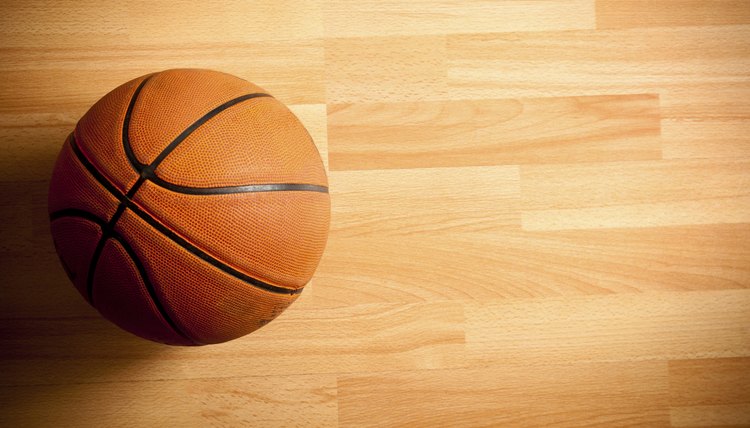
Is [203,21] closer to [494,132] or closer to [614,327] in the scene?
[494,132]

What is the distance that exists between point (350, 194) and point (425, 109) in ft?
0.90

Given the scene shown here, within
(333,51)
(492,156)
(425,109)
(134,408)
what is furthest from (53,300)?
(492,156)

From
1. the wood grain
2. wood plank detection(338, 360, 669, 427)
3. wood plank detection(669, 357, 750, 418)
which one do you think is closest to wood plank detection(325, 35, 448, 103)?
the wood grain

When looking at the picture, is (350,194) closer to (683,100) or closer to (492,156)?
(492,156)

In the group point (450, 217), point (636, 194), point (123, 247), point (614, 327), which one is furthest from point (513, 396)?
point (123, 247)

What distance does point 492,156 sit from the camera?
1.32 meters

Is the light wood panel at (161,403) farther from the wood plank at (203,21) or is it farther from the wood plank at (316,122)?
the wood plank at (203,21)

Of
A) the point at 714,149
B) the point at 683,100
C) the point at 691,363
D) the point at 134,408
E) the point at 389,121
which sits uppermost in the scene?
the point at 389,121

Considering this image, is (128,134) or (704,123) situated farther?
(704,123)

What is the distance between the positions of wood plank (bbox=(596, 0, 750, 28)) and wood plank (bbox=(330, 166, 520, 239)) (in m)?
0.45

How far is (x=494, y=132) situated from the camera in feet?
4.33

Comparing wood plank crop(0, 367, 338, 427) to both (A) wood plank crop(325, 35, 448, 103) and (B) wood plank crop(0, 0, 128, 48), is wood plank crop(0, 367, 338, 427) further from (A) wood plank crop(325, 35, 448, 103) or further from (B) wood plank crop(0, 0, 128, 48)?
(B) wood plank crop(0, 0, 128, 48)

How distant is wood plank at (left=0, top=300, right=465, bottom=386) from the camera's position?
1.27 metres

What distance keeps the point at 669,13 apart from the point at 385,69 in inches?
28.0
